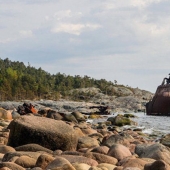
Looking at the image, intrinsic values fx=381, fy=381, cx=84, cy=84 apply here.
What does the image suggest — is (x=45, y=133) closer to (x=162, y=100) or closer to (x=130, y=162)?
(x=130, y=162)

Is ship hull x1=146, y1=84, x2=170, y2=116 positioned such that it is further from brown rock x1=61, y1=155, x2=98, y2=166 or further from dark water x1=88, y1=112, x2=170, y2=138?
brown rock x1=61, y1=155, x2=98, y2=166

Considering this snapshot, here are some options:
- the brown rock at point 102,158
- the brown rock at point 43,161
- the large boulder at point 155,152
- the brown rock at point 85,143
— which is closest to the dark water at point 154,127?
the brown rock at point 85,143

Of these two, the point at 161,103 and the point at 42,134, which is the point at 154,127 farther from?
the point at 161,103

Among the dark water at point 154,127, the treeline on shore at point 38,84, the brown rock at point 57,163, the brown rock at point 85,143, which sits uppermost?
the treeline on shore at point 38,84

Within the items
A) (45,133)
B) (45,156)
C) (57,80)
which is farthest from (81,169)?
(57,80)

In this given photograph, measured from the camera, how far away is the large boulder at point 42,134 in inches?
397

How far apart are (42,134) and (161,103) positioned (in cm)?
5057

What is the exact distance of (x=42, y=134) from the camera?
10.1 meters

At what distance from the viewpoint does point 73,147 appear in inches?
415

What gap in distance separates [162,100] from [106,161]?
172 ft

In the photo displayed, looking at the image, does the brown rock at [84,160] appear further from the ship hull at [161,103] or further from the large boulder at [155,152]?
the ship hull at [161,103]

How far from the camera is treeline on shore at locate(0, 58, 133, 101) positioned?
323 feet

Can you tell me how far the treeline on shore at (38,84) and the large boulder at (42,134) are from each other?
86588mm

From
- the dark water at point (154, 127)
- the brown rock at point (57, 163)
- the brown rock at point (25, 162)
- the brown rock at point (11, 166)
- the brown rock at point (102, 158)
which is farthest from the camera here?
the dark water at point (154, 127)
